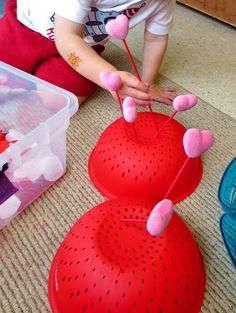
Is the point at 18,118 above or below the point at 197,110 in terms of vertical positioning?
above

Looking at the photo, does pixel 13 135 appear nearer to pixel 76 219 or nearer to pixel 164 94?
pixel 76 219

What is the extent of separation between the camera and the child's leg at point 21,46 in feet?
2.79

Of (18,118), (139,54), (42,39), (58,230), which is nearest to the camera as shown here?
(58,230)

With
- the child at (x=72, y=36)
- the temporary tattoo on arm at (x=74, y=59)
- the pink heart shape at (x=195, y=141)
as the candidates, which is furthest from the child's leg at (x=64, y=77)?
the pink heart shape at (x=195, y=141)

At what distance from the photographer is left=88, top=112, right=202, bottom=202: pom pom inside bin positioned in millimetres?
562

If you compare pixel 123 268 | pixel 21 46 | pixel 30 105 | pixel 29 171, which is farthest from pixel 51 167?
pixel 21 46

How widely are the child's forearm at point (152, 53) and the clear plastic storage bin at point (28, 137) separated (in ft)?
0.96

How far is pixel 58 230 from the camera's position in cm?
56

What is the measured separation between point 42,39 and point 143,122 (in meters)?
0.39

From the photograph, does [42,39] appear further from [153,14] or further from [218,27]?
[218,27]

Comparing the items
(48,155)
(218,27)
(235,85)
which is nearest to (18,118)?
(48,155)

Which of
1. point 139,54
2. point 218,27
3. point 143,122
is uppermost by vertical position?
point 143,122

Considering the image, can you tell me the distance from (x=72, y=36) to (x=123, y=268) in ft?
1.45

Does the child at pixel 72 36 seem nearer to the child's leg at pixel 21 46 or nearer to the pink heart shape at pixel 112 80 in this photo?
the child's leg at pixel 21 46
